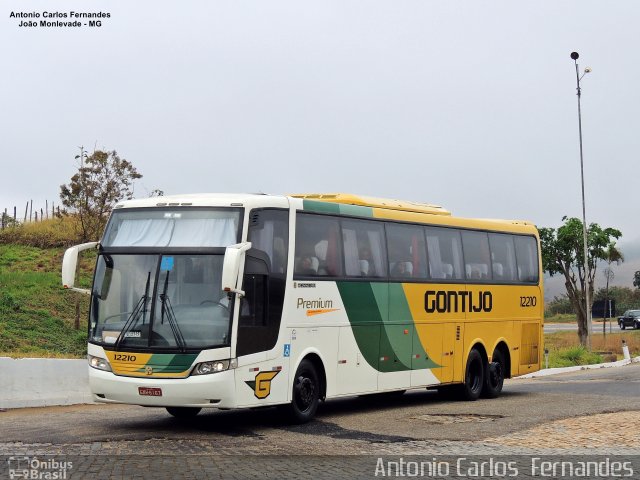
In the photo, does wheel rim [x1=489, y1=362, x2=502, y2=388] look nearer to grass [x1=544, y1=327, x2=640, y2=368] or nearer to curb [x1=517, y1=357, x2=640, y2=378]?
curb [x1=517, y1=357, x2=640, y2=378]

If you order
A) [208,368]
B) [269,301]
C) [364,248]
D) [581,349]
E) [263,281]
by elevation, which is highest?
[364,248]

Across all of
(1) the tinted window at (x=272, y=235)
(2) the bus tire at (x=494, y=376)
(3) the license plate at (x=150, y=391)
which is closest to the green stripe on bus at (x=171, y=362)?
(3) the license plate at (x=150, y=391)

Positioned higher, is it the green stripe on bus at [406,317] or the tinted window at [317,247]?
the tinted window at [317,247]

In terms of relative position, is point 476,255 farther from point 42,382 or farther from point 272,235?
point 42,382

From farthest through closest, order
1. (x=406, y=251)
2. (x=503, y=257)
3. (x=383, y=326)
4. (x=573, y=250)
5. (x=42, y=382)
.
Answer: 1. (x=573, y=250)
2. (x=503, y=257)
3. (x=42, y=382)
4. (x=406, y=251)
5. (x=383, y=326)

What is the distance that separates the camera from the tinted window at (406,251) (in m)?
18.5

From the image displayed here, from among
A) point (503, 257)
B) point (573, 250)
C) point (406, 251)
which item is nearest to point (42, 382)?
point (406, 251)

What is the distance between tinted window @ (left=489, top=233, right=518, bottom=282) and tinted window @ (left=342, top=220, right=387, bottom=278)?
4.37m

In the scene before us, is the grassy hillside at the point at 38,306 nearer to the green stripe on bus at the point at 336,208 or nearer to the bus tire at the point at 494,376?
the green stripe on bus at the point at 336,208

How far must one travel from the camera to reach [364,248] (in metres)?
17.7

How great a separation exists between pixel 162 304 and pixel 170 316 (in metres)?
0.20

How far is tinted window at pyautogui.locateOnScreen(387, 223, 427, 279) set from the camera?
18500mm

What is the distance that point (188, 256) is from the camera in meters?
14.6

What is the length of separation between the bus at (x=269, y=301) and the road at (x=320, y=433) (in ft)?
1.86
